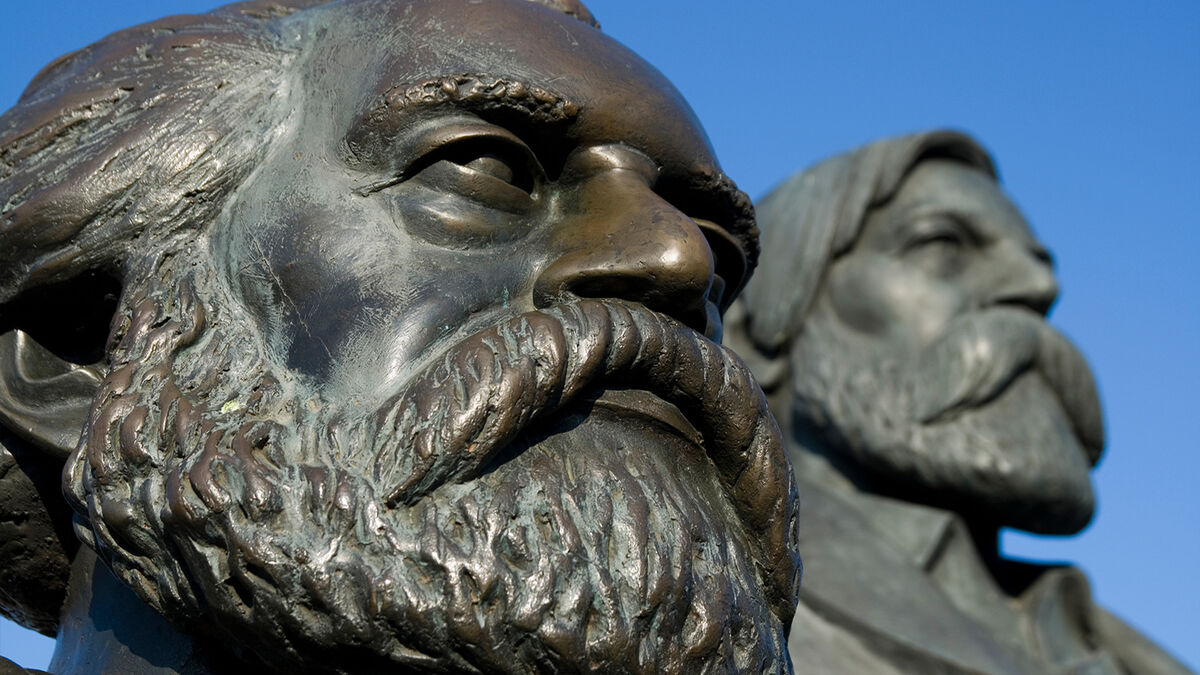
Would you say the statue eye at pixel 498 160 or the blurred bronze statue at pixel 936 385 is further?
the blurred bronze statue at pixel 936 385

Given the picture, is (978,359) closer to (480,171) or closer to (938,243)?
(938,243)

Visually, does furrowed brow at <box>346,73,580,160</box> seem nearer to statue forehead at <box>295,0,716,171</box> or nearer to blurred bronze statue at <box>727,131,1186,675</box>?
statue forehead at <box>295,0,716,171</box>

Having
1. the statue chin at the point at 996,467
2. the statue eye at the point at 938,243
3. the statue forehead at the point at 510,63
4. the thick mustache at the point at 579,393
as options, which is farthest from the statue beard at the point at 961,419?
the thick mustache at the point at 579,393

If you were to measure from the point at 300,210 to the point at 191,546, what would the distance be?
1.29 feet

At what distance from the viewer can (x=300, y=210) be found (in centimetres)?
185

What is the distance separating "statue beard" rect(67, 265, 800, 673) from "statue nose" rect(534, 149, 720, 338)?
45 millimetres

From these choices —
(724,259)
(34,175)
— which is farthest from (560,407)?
(34,175)

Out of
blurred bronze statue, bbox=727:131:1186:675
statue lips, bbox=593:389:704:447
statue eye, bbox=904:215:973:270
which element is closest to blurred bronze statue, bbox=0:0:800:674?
statue lips, bbox=593:389:704:447

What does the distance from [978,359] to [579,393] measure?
3.21m

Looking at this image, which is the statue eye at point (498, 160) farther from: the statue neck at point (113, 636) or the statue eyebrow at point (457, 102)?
the statue neck at point (113, 636)

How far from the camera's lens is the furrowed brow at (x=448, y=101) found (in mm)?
1846

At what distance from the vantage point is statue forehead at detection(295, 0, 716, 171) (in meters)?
1.89

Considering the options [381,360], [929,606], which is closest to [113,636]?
[381,360]

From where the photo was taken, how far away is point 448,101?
1848 mm
